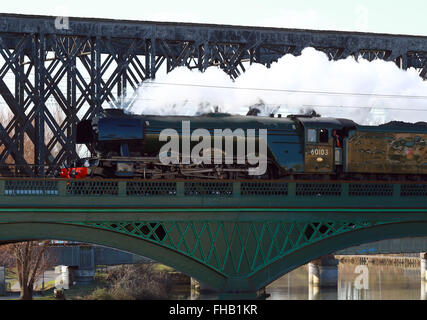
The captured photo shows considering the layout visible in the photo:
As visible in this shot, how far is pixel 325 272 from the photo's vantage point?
65.4m

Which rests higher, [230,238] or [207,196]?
[207,196]

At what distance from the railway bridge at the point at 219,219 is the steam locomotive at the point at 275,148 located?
2282 millimetres

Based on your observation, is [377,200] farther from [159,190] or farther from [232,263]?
[159,190]

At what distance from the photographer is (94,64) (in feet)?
138

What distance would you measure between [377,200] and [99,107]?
1620cm

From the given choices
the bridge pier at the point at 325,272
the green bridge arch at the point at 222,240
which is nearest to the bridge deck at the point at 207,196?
the green bridge arch at the point at 222,240

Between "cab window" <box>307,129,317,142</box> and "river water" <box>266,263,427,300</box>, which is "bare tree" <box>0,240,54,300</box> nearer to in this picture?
"river water" <box>266,263,427,300</box>

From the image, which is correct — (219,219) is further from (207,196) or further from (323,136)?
(323,136)

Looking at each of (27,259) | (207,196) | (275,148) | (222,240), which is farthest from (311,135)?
(27,259)

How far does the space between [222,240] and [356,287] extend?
128 feet

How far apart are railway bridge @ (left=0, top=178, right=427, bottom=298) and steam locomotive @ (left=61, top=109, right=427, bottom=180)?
7.49 ft

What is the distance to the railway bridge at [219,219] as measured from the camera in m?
30.1

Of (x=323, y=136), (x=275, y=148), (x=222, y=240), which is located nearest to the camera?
(x=222, y=240)

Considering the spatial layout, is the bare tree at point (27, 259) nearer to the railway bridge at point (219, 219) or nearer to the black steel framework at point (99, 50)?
the black steel framework at point (99, 50)
